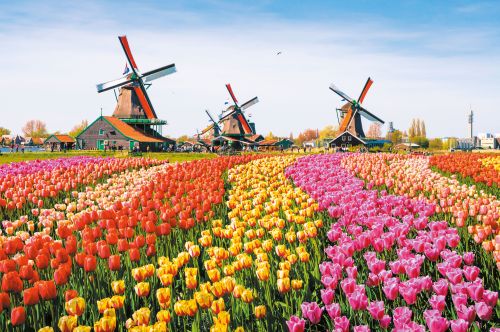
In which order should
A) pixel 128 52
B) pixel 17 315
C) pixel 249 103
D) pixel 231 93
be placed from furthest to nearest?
pixel 249 103 < pixel 231 93 < pixel 128 52 < pixel 17 315

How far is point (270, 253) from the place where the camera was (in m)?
4.89

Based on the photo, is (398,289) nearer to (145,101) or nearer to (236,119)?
(145,101)

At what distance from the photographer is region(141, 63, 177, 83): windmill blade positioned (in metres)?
51.7

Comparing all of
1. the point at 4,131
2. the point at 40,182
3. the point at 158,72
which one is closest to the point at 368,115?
the point at 158,72

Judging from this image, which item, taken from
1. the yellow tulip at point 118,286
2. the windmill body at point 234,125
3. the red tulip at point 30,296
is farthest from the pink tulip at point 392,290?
the windmill body at point 234,125

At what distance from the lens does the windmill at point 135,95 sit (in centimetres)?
5238

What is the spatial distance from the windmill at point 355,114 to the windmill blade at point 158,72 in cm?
2335

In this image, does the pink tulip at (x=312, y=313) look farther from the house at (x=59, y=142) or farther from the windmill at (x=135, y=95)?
the house at (x=59, y=142)

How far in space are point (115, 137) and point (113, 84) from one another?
6.18 m

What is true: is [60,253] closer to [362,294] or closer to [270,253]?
[270,253]

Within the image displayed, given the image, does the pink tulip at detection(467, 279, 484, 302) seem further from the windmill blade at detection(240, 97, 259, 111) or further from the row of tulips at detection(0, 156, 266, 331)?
the windmill blade at detection(240, 97, 259, 111)

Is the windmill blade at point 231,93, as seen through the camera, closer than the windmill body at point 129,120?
No

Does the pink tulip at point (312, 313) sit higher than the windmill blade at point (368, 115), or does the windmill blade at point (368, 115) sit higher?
the windmill blade at point (368, 115)

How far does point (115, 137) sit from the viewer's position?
54000 mm
